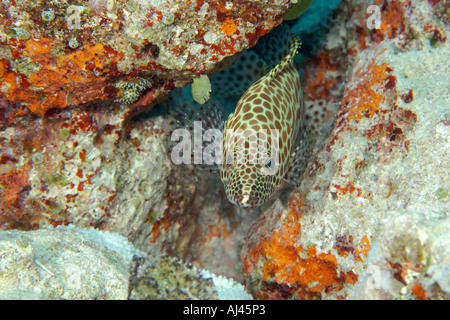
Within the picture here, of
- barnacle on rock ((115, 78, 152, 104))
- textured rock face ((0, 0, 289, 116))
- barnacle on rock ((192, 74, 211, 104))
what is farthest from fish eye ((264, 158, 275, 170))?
barnacle on rock ((115, 78, 152, 104))

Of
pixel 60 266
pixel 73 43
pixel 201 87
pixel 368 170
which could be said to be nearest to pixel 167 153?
pixel 201 87

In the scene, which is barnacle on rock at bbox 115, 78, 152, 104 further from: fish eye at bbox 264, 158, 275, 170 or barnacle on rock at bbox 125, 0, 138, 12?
Result: fish eye at bbox 264, 158, 275, 170

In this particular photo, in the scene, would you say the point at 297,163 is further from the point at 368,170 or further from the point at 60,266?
the point at 60,266

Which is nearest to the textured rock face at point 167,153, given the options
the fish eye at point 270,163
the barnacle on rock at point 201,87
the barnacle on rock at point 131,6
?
the barnacle on rock at point 131,6

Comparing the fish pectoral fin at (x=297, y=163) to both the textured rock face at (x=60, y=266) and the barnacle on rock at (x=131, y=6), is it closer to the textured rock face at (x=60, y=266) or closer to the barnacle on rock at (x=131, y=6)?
the textured rock face at (x=60, y=266)

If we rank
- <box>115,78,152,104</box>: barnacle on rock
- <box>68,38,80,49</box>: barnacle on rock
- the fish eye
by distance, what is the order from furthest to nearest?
the fish eye < <box>115,78,152,104</box>: barnacle on rock < <box>68,38,80,49</box>: barnacle on rock

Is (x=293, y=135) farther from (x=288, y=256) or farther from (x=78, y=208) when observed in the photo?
(x=78, y=208)
